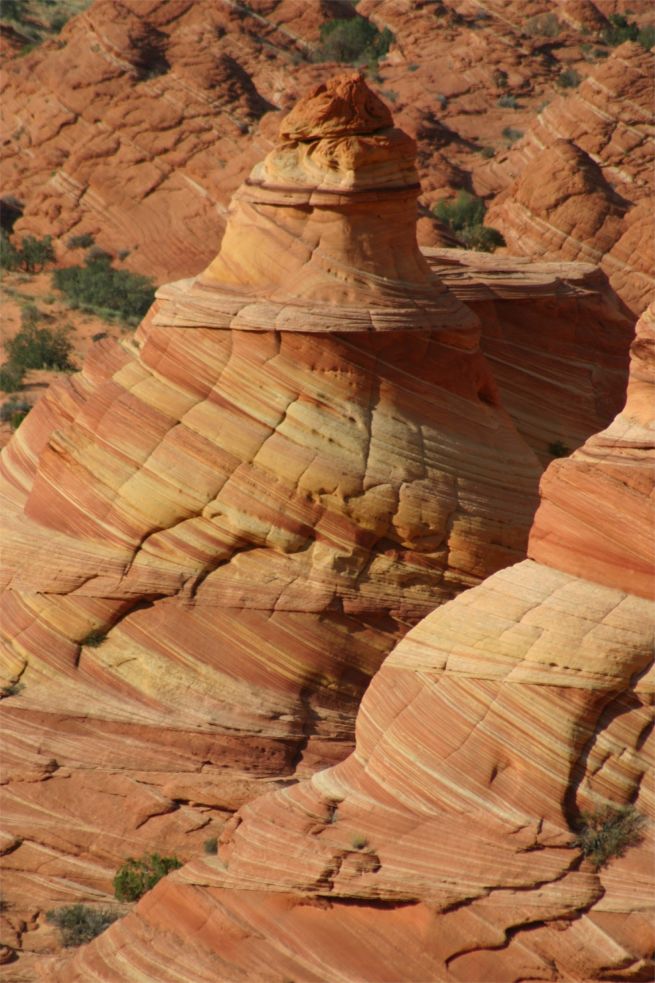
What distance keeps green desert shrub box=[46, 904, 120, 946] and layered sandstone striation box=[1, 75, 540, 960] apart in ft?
1.90

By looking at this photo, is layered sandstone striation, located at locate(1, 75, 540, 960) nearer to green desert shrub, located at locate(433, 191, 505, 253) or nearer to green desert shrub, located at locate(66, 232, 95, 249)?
green desert shrub, located at locate(433, 191, 505, 253)

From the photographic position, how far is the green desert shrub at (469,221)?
37.8 meters

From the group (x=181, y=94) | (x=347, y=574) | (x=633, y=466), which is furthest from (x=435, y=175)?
(x=633, y=466)

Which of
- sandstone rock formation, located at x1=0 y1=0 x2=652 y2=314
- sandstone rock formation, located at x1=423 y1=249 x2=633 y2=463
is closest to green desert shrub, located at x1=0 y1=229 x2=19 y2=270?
sandstone rock formation, located at x1=0 y1=0 x2=652 y2=314

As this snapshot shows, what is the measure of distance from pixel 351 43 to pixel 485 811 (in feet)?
151

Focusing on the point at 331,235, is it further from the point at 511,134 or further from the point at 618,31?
the point at 618,31

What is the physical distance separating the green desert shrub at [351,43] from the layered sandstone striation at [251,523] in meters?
35.9

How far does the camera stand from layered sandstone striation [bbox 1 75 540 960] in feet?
61.9

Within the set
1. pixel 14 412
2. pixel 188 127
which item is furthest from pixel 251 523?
pixel 188 127

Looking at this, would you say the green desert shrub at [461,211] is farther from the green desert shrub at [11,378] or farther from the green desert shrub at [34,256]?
the green desert shrub at [11,378]

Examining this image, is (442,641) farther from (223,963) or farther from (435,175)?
(435,175)

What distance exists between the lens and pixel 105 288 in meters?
38.3

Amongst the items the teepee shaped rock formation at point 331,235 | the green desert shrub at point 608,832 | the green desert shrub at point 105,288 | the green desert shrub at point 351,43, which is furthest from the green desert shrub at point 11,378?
the green desert shrub at point 351,43

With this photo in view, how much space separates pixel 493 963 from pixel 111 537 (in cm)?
883
